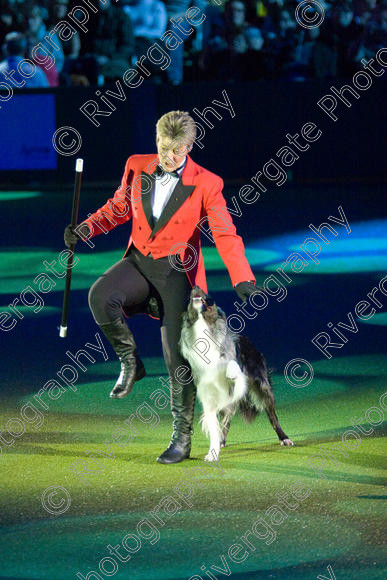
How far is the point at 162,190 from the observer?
238 inches

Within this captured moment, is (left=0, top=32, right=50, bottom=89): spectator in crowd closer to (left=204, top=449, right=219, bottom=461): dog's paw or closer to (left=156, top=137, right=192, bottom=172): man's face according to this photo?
(left=156, top=137, right=192, bottom=172): man's face

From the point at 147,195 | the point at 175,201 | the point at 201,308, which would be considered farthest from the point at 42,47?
the point at 201,308

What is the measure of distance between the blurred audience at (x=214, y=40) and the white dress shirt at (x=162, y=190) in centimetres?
1182

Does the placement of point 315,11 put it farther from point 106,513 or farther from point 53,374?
point 106,513

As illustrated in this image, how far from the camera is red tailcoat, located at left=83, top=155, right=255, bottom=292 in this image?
596 cm

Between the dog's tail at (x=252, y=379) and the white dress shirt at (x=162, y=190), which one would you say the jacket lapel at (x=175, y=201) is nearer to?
the white dress shirt at (x=162, y=190)

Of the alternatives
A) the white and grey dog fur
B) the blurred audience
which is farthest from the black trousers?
the blurred audience

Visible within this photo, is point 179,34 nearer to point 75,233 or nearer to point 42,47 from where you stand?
point 42,47

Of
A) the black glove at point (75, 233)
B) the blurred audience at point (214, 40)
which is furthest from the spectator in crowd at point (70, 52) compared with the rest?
the black glove at point (75, 233)

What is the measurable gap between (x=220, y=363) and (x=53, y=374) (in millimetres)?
2612

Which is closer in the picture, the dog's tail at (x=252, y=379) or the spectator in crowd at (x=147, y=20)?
the dog's tail at (x=252, y=379)

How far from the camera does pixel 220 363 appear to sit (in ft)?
19.1

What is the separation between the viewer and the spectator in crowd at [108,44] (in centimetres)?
1786

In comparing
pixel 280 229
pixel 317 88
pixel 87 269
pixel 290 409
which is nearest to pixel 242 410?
pixel 290 409
